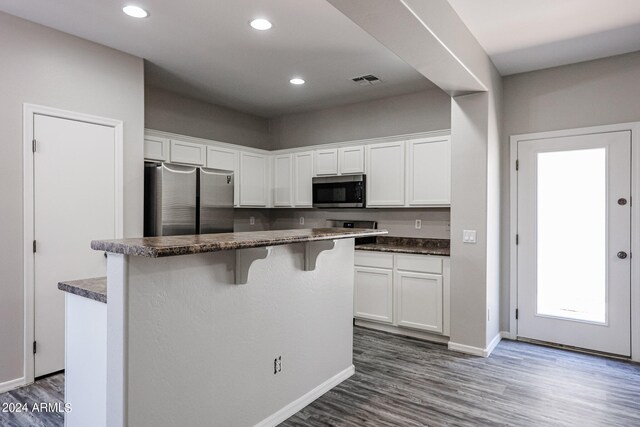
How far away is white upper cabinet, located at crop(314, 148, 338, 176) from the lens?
4934mm

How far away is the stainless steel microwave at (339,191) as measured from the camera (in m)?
4.64

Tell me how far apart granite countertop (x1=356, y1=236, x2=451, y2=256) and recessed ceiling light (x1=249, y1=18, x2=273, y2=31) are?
247cm

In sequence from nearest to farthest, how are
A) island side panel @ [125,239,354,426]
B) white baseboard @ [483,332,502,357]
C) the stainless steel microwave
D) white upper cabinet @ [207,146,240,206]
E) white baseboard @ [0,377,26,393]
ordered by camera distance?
island side panel @ [125,239,354,426] < white baseboard @ [0,377,26,393] < white baseboard @ [483,332,502,357] < the stainless steel microwave < white upper cabinet @ [207,146,240,206]

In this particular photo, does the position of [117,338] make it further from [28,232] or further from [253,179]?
[253,179]

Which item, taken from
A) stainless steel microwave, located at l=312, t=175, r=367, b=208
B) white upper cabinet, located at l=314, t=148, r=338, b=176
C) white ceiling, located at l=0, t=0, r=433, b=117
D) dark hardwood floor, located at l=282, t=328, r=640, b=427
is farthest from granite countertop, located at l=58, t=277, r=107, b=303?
white upper cabinet, located at l=314, t=148, r=338, b=176

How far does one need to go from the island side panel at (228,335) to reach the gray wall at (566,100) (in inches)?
88.2

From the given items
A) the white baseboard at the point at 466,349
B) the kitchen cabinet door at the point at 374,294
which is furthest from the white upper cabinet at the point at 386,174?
the white baseboard at the point at 466,349

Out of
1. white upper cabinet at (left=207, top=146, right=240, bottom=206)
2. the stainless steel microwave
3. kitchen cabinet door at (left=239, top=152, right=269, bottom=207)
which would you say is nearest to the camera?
the stainless steel microwave

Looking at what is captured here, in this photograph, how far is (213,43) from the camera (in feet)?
10.6

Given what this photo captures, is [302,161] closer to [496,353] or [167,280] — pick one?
[496,353]

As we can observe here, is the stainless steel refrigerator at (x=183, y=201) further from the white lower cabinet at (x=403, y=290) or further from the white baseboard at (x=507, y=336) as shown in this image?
the white baseboard at (x=507, y=336)

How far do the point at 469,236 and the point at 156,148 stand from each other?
3384mm

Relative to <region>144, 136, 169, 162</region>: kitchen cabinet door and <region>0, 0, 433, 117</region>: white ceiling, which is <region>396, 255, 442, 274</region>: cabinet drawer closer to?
<region>0, 0, 433, 117</region>: white ceiling

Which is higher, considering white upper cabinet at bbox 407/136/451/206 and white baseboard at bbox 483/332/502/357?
white upper cabinet at bbox 407/136/451/206
